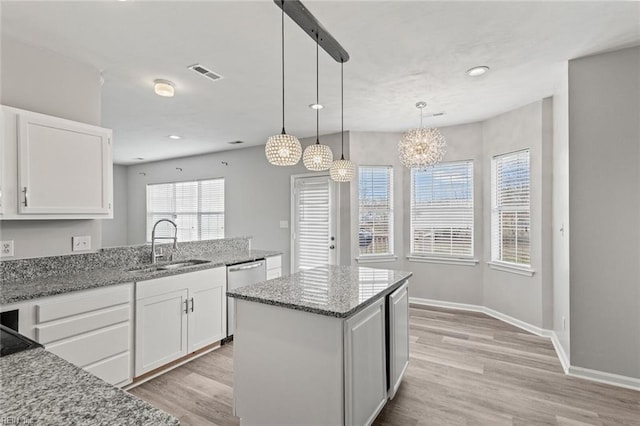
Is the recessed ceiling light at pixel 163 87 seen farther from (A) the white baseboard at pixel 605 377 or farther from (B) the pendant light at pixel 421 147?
(A) the white baseboard at pixel 605 377

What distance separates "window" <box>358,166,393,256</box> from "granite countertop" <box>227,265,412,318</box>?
7.60 ft

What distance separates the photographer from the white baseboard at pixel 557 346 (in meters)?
2.61

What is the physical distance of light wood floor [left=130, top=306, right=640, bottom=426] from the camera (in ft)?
7.32

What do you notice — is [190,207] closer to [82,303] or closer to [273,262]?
[273,262]

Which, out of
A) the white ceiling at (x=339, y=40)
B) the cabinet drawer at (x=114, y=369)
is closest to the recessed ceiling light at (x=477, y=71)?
the white ceiling at (x=339, y=40)

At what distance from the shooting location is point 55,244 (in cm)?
254

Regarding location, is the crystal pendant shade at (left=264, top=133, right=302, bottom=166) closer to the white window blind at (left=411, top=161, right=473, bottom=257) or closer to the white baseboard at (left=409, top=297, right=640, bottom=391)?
the white baseboard at (left=409, top=297, right=640, bottom=391)

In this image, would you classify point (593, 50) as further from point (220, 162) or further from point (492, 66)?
point (220, 162)

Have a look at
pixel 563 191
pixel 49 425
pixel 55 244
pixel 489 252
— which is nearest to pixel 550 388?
pixel 563 191

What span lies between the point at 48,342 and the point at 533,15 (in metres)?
3.82

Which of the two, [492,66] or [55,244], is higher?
[492,66]

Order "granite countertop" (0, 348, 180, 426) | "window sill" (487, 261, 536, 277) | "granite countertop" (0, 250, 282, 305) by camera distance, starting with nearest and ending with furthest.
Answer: "granite countertop" (0, 348, 180, 426)
"granite countertop" (0, 250, 282, 305)
"window sill" (487, 261, 536, 277)

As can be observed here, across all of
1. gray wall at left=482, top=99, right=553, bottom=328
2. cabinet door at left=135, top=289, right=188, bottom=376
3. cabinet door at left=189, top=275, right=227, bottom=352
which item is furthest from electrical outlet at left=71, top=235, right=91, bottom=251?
gray wall at left=482, top=99, right=553, bottom=328

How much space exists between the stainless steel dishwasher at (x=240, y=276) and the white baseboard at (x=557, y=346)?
2606 mm
